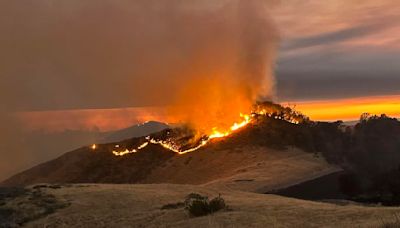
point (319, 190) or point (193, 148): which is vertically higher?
point (193, 148)

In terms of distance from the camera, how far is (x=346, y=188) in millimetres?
48125

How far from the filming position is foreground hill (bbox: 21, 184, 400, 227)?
18422 mm

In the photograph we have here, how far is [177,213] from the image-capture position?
72.5 ft

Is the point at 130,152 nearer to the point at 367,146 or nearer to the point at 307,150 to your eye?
the point at 307,150

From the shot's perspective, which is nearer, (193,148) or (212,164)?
(212,164)

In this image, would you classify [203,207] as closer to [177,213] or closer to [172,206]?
[177,213]

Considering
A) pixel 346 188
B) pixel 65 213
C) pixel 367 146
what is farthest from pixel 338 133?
Result: pixel 65 213

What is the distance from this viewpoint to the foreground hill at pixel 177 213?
60.4 feet

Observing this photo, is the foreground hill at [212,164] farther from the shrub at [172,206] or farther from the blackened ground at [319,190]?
the shrub at [172,206]

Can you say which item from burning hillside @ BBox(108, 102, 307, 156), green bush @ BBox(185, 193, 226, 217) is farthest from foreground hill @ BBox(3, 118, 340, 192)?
green bush @ BBox(185, 193, 226, 217)

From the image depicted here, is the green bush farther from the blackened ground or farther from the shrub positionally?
A: the blackened ground

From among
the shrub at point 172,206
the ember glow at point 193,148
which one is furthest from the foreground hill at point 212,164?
the shrub at point 172,206

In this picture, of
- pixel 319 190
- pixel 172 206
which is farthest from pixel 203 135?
pixel 172 206

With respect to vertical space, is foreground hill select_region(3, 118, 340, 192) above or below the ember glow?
below
